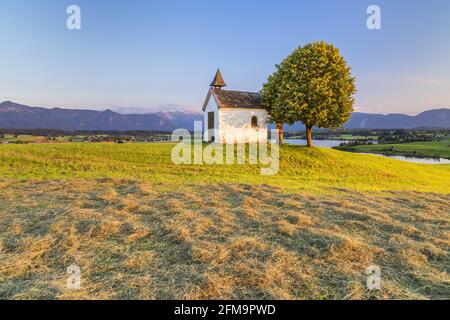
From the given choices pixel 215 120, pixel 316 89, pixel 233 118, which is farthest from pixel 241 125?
pixel 316 89

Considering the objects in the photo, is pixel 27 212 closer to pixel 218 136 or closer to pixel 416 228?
pixel 416 228

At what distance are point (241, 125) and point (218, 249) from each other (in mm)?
27890

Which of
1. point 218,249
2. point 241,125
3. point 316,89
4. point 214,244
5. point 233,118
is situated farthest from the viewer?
point 241,125

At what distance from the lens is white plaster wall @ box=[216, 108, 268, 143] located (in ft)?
107

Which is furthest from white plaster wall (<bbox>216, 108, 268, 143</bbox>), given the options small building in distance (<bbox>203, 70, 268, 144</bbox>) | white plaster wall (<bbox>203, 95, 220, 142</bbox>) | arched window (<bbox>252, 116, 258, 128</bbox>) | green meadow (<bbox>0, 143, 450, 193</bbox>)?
green meadow (<bbox>0, 143, 450, 193</bbox>)

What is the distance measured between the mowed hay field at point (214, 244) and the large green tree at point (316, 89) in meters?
17.5

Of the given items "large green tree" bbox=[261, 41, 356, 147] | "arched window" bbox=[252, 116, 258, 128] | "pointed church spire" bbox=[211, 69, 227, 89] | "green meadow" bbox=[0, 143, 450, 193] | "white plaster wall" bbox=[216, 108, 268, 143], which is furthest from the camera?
"pointed church spire" bbox=[211, 69, 227, 89]

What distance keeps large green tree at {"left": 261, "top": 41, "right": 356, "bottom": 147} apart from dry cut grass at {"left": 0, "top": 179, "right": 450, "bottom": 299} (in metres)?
20.0

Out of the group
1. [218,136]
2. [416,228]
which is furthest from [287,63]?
[416,228]

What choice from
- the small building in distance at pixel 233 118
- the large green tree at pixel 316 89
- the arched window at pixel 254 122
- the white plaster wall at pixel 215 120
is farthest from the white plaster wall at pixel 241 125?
the large green tree at pixel 316 89

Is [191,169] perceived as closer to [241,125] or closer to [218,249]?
[241,125]

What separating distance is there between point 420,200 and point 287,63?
23.1 m

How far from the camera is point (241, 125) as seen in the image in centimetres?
3334

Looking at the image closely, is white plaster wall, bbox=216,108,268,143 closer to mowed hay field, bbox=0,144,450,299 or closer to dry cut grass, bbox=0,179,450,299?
mowed hay field, bbox=0,144,450,299
